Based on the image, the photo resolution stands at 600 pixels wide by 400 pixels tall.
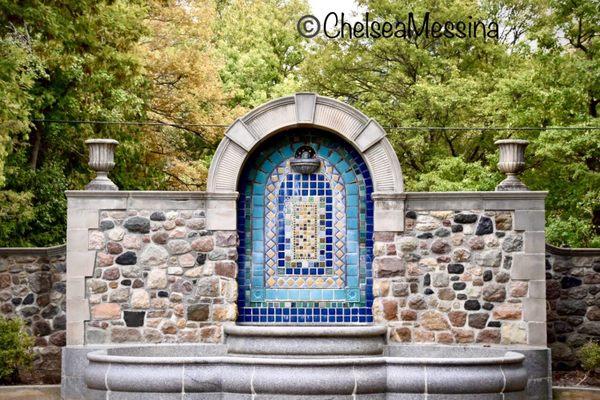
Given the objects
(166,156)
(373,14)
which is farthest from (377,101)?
(166,156)

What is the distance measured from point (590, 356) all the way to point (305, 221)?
169 inches

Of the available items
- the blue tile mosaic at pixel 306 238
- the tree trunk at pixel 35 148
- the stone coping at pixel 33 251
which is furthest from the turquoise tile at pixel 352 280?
the tree trunk at pixel 35 148

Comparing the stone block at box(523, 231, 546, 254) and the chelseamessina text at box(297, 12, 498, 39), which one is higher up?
the chelseamessina text at box(297, 12, 498, 39)

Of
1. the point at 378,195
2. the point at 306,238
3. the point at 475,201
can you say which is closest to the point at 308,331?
the point at 306,238

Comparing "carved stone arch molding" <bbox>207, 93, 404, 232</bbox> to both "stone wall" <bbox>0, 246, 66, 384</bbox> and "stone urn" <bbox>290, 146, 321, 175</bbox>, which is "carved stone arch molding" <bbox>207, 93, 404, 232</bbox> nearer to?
"stone urn" <bbox>290, 146, 321, 175</bbox>

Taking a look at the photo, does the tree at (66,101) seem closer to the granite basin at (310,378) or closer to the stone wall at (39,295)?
the stone wall at (39,295)

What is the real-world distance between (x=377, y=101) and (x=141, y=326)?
12964 millimetres

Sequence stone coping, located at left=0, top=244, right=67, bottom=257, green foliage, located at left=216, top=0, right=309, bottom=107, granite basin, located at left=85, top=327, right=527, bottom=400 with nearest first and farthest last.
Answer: granite basin, located at left=85, top=327, right=527, bottom=400, stone coping, located at left=0, top=244, right=67, bottom=257, green foliage, located at left=216, top=0, right=309, bottom=107

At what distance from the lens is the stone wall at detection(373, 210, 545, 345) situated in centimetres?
1387

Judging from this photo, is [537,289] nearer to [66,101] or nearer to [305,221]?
[305,221]

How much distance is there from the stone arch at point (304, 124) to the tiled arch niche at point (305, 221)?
13 millimetres

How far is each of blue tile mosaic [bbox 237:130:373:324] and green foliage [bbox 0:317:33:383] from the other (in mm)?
2966

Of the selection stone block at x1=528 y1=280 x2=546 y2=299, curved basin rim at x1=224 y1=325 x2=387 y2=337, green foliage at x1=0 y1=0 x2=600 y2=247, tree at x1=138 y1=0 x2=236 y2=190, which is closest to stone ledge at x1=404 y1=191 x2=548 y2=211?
stone block at x1=528 y1=280 x2=546 y2=299

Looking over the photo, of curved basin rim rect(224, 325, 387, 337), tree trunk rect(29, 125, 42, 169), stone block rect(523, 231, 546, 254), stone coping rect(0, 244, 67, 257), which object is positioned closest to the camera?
curved basin rim rect(224, 325, 387, 337)
